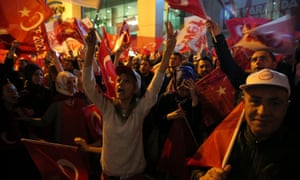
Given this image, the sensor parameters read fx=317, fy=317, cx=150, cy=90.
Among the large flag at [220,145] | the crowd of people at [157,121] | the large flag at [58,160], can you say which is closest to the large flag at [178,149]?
the crowd of people at [157,121]

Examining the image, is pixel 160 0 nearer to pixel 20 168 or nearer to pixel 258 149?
pixel 20 168

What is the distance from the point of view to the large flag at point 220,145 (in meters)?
2.05

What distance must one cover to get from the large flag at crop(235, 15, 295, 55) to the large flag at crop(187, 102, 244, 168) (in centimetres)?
149

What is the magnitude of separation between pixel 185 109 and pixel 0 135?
2183 millimetres

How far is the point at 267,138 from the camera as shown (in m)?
1.84

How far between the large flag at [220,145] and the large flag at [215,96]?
57.8 inches

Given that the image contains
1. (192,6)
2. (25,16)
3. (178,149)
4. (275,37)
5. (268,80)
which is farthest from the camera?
(25,16)

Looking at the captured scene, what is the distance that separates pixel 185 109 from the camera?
142 inches

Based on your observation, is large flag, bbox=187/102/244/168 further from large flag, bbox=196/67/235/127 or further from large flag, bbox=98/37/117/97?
large flag, bbox=98/37/117/97

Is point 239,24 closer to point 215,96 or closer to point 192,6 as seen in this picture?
point 192,6

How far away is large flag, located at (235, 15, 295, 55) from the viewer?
3.46 metres

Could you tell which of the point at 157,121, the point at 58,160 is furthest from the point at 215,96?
the point at 58,160

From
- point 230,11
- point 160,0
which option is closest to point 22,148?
point 230,11

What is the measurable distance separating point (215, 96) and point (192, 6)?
130cm
